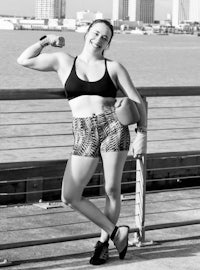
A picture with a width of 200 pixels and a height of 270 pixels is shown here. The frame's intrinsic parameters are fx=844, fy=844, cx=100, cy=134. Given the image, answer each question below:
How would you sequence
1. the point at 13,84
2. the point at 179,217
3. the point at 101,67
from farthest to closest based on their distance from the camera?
the point at 13,84 → the point at 179,217 → the point at 101,67

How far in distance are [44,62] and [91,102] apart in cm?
39

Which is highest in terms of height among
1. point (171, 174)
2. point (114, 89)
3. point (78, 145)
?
point (114, 89)

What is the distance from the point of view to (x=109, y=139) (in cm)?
518

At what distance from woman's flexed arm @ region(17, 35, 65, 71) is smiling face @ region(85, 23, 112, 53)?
0.59ft

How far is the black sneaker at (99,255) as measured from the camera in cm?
534

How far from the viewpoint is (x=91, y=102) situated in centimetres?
514

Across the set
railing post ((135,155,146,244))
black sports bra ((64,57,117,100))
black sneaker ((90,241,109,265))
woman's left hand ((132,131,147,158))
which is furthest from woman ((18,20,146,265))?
railing post ((135,155,146,244))

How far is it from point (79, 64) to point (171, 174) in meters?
4.26

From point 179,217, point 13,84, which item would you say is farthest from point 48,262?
point 13,84

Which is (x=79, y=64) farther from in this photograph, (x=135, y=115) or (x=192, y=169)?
(x=192, y=169)

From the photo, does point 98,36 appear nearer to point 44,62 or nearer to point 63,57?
point 63,57

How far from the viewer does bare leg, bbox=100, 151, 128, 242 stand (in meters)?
5.21

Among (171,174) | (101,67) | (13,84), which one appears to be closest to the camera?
(101,67)

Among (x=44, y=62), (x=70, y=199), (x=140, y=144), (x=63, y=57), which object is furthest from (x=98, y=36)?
(x=70, y=199)
